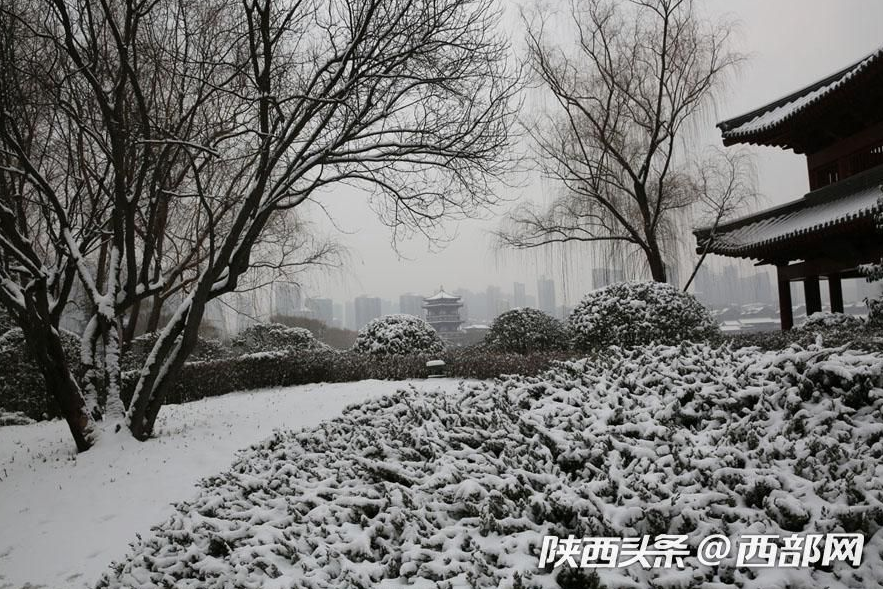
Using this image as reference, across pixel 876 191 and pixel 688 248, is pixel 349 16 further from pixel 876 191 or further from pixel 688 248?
pixel 688 248

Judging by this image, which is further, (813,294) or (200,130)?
(813,294)

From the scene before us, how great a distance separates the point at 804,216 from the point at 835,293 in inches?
129

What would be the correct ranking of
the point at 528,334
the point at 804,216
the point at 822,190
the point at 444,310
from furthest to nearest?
1. the point at 444,310
2. the point at 528,334
3. the point at 822,190
4. the point at 804,216

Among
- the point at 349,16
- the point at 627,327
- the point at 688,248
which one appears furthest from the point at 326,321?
the point at 349,16

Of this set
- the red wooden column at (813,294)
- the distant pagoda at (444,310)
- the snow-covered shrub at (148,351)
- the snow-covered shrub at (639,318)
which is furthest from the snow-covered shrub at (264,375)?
the distant pagoda at (444,310)

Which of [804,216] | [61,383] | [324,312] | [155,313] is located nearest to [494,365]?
[61,383]

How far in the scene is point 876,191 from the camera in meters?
8.81

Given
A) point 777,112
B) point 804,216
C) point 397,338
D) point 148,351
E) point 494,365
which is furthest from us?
point 397,338

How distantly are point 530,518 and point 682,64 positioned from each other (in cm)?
1488

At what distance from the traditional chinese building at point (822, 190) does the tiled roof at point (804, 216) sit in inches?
0.7

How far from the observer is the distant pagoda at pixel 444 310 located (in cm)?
3422

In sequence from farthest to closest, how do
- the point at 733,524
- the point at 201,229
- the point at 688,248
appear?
the point at 688,248
the point at 201,229
the point at 733,524

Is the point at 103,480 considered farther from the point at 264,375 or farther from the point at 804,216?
the point at 804,216

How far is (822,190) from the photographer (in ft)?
34.0
